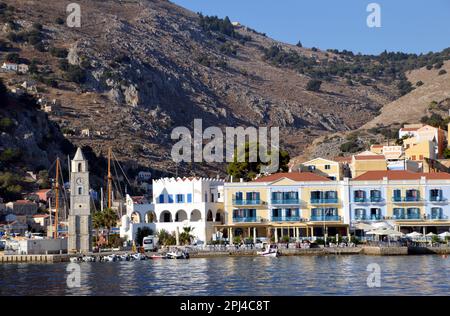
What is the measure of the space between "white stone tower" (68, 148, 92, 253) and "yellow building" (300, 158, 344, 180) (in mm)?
19188

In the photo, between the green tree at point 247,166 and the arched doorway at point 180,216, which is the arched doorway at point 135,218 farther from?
the green tree at point 247,166

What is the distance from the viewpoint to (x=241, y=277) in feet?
155

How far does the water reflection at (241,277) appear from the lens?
1588 inches

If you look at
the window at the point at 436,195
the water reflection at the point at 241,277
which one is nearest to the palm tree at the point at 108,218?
the water reflection at the point at 241,277

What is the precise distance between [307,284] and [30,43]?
144m

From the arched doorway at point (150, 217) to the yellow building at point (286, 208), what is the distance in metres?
6.82

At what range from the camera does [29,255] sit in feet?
234

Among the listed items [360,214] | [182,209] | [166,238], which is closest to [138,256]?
[166,238]

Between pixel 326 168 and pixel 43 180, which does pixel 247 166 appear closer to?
pixel 326 168

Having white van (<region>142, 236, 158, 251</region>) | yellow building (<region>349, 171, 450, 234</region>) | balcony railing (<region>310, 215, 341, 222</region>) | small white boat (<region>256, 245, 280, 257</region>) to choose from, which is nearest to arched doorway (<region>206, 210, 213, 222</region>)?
white van (<region>142, 236, 158, 251</region>)

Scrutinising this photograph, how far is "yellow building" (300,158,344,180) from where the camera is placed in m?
80.0

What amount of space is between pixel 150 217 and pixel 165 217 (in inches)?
54.5

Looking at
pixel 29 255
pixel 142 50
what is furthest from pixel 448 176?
pixel 142 50
